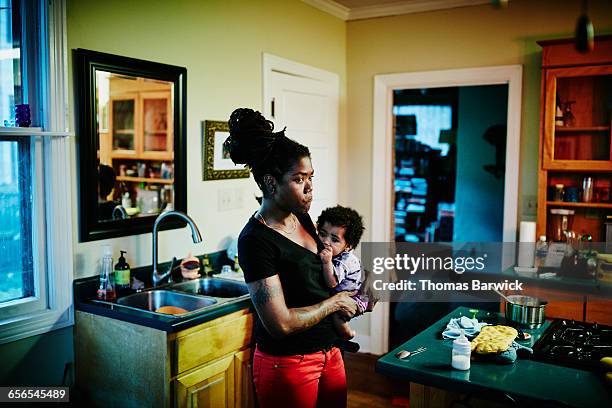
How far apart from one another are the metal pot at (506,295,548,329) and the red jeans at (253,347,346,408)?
3.06 ft

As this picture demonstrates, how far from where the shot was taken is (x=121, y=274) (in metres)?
2.76

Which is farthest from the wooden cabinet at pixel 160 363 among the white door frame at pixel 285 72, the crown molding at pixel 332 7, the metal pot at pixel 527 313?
the crown molding at pixel 332 7

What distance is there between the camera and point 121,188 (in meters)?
2.85

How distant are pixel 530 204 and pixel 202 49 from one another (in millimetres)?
2374

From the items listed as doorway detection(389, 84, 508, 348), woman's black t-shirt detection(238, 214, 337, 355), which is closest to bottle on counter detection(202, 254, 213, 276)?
woman's black t-shirt detection(238, 214, 337, 355)

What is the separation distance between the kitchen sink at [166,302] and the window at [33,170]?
1.17 ft

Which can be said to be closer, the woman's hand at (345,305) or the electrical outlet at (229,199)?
the woman's hand at (345,305)

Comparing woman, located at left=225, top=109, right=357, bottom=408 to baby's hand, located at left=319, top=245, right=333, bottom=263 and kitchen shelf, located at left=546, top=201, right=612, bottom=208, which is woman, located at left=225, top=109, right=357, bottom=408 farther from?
kitchen shelf, located at left=546, top=201, right=612, bottom=208

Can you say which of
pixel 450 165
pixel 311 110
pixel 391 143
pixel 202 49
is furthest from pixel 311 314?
pixel 450 165

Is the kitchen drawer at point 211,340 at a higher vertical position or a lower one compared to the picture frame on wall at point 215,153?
lower

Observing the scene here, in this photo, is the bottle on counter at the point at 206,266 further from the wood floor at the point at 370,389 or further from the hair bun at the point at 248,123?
the hair bun at the point at 248,123

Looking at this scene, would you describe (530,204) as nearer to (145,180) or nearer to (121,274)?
(145,180)

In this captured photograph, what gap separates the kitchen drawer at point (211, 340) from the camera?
2455 millimetres

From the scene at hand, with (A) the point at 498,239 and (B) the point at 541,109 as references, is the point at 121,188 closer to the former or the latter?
(B) the point at 541,109
